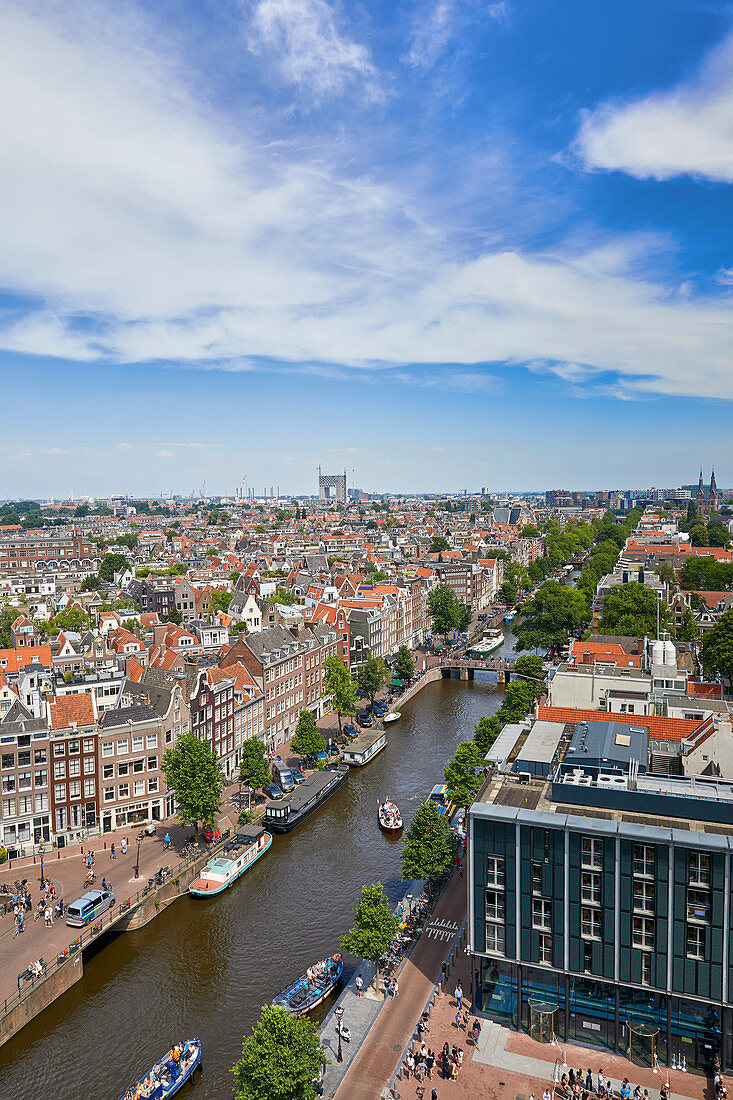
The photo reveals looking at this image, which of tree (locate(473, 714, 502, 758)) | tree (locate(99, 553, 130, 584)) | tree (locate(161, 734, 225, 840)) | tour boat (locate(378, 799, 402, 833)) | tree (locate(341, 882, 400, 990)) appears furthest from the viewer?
tree (locate(99, 553, 130, 584))

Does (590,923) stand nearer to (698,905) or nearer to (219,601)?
(698,905)

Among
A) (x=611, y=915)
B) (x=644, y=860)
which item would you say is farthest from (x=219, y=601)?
(x=644, y=860)

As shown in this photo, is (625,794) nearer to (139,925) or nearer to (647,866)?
(647,866)

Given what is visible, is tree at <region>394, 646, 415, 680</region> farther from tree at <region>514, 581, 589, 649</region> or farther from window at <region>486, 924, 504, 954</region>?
window at <region>486, 924, 504, 954</region>

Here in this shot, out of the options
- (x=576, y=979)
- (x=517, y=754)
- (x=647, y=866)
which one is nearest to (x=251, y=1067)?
(x=576, y=979)

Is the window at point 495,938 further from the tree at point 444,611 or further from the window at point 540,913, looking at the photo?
the tree at point 444,611

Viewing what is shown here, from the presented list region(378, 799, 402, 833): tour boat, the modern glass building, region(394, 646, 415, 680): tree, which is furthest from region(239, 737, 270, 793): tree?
region(394, 646, 415, 680): tree
